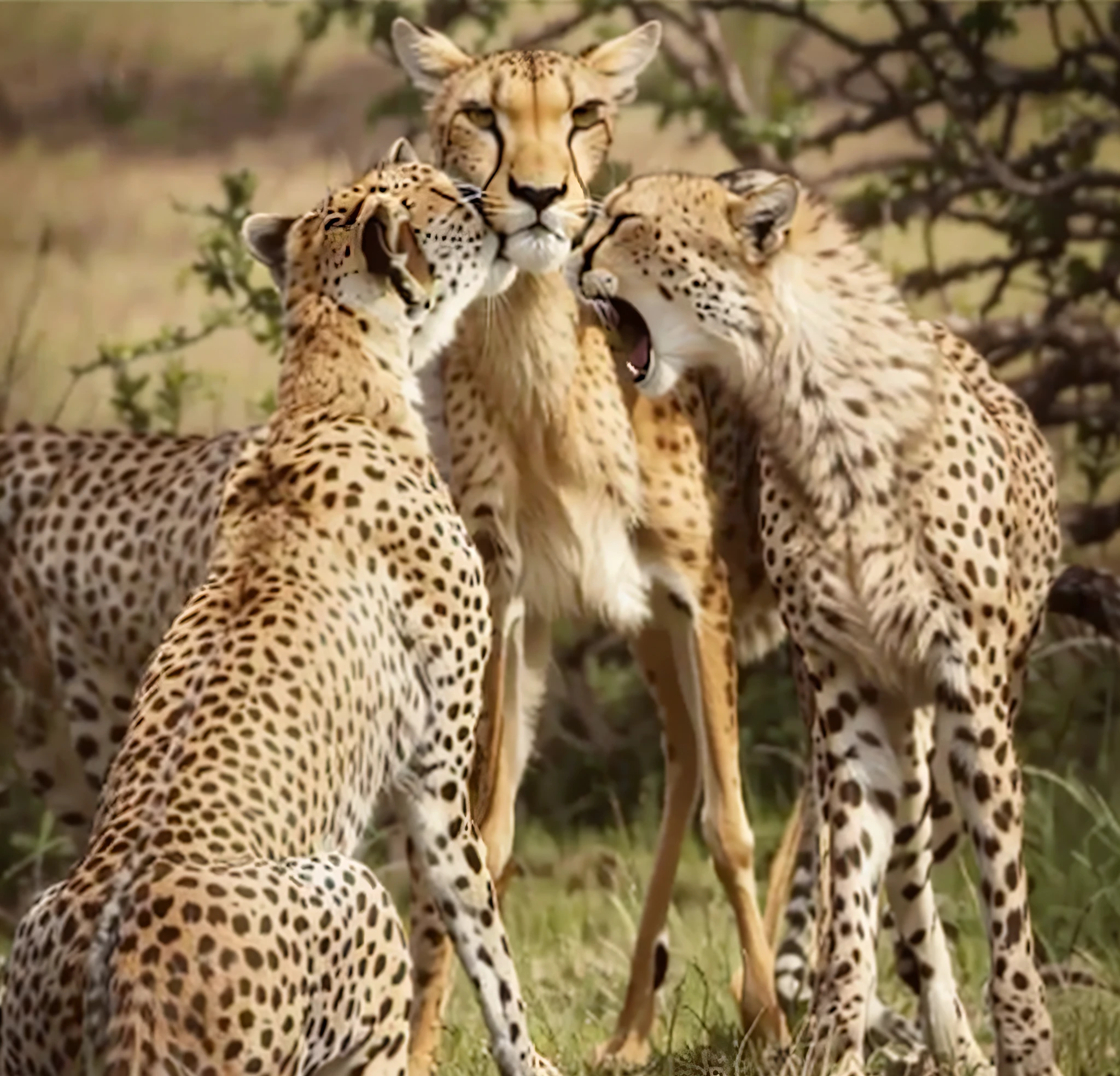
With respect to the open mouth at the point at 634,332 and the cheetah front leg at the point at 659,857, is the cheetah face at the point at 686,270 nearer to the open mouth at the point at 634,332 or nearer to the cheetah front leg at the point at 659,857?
the open mouth at the point at 634,332

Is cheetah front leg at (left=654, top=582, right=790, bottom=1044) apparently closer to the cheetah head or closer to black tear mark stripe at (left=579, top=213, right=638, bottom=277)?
black tear mark stripe at (left=579, top=213, right=638, bottom=277)

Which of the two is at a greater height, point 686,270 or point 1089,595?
point 686,270

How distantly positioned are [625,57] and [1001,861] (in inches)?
61.7

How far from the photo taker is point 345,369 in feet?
15.6

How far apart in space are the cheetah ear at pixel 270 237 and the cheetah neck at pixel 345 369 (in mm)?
141

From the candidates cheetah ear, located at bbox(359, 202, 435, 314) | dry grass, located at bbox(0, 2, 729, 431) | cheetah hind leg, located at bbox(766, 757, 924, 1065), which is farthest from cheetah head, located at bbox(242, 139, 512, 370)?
dry grass, located at bbox(0, 2, 729, 431)

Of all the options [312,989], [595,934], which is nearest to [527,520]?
A: [595,934]

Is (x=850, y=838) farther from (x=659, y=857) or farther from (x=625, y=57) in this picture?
(x=625, y=57)

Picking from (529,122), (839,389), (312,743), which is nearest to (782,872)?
(839,389)

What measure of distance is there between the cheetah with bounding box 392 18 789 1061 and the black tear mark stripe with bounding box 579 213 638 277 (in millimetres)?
134

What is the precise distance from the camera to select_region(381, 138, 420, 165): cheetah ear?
5062 mm

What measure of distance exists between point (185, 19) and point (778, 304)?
241 cm

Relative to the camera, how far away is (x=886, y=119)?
6.76 m

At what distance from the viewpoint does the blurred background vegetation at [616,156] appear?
6.71 m
